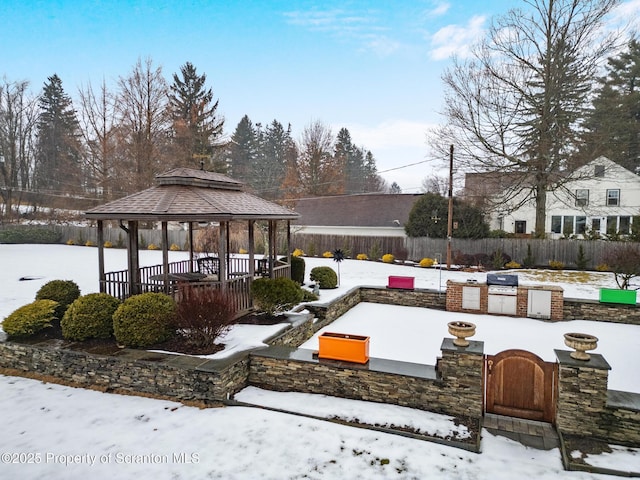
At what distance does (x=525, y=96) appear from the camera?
65.3ft

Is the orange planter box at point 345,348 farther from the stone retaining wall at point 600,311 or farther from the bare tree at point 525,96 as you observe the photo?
the bare tree at point 525,96

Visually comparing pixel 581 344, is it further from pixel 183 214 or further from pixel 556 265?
pixel 556 265


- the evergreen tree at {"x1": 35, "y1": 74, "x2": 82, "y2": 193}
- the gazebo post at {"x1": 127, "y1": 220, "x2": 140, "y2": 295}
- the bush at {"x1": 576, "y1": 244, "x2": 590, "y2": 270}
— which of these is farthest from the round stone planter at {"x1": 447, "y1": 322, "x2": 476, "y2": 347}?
the evergreen tree at {"x1": 35, "y1": 74, "x2": 82, "y2": 193}

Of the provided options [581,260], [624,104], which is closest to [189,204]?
[581,260]

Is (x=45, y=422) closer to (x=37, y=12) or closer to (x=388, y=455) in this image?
(x=388, y=455)

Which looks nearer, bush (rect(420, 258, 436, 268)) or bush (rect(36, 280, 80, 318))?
bush (rect(36, 280, 80, 318))

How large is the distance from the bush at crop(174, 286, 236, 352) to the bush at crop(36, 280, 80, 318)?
128 inches

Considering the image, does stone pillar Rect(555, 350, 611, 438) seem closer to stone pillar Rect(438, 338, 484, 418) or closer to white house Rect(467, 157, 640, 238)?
stone pillar Rect(438, 338, 484, 418)

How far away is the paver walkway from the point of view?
4676 mm

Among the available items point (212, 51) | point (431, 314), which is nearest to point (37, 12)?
point (212, 51)

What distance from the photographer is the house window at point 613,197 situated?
2431cm

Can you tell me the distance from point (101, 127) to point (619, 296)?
3152cm

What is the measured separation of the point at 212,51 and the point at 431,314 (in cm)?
1321

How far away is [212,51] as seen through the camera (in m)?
Answer: 15.3
